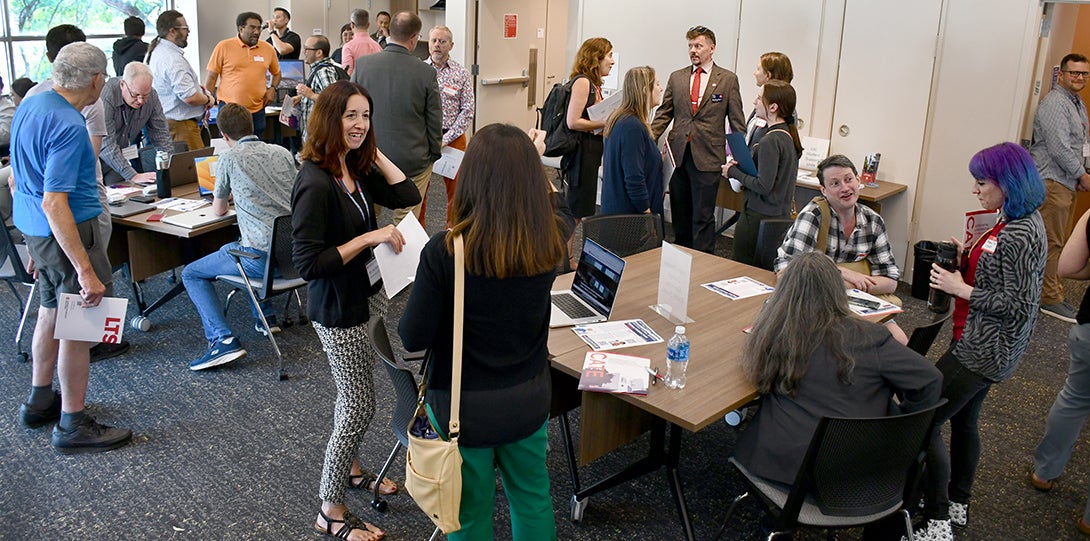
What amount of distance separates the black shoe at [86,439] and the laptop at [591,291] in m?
2.00

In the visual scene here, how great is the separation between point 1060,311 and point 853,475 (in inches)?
158

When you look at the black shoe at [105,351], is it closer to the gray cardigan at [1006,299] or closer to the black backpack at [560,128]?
the black backpack at [560,128]

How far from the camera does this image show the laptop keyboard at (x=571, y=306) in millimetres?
3502

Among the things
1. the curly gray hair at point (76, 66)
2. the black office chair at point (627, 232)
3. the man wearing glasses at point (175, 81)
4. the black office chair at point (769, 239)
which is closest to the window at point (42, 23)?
the man wearing glasses at point (175, 81)

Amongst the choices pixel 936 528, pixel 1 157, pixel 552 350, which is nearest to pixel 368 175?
pixel 552 350

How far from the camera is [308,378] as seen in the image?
4.51 metres

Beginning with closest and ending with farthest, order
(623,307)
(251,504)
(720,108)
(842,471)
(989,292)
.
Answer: (842,471), (989,292), (251,504), (623,307), (720,108)

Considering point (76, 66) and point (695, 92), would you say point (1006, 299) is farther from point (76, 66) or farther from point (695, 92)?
point (76, 66)

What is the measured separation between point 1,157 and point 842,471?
6126 mm

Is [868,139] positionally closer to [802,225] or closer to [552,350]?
[802,225]

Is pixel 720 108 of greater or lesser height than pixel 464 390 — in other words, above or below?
above

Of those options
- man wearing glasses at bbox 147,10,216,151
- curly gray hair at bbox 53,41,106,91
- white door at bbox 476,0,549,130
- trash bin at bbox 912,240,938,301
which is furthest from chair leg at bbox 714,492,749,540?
white door at bbox 476,0,549,130

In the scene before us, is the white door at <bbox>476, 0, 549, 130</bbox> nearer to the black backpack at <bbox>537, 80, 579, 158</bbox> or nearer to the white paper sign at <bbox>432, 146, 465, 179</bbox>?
the white paper sign at <bbox>432, 146, 465, 179</bbox>

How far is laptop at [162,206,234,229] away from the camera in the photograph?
15.2ft
